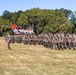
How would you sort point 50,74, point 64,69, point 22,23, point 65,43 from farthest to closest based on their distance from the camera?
point 22,23 < point 65,43 < point 64,69 < point 50,74

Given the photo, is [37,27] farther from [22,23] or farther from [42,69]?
[42,69]

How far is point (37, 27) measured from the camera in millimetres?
122875

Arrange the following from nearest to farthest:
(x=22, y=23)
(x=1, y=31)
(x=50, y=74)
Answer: (x=50, y=74)
(x=1, y=31)
(x=22, y=23)

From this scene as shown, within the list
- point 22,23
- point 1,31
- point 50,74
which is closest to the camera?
point 50,74

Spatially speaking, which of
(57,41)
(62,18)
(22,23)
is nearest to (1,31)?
(22,23)

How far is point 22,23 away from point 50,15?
472 inches

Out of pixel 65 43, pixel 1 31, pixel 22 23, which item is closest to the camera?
pixel 65 43

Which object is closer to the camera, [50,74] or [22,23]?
[50,74]

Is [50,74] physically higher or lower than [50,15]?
lower

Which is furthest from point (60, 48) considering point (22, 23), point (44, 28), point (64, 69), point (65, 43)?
point (22, 23)

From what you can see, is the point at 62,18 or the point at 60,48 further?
the point at 62,18

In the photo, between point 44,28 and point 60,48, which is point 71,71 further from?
point 44,28

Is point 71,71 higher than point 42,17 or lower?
lower

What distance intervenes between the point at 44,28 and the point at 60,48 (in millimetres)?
84896
